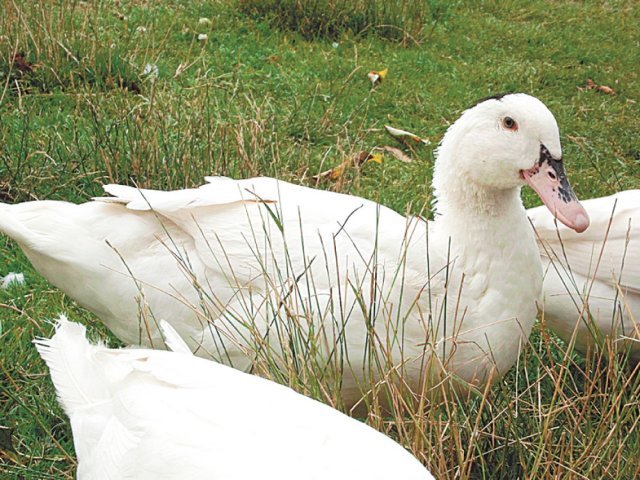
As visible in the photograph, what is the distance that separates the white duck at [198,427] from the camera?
1676mm

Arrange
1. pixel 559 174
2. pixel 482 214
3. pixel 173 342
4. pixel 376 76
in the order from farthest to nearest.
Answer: pixel 376 76 < pixel 482 214 < pixel 559 174 < pixel 173 342

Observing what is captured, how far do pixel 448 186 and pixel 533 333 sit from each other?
37.9 inches

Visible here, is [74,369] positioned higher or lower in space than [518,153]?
lower

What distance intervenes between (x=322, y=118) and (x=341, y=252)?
242 centimetres

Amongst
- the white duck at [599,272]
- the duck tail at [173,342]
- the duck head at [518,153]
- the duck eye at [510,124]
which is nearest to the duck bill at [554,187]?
the duck head at [518,153]

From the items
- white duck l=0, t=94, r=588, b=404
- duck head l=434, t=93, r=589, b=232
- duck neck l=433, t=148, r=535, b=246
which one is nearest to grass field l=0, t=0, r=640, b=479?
white duck l=0, t=94, r=588, b=404

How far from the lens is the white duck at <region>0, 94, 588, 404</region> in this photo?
9.65ft

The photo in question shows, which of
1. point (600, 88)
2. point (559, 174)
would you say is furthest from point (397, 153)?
point (559, 174)

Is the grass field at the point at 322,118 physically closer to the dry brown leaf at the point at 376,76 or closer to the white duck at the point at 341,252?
the dry brown leaf at the point at 376,76

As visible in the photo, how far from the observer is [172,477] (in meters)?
1.77

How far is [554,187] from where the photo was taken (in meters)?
2.99

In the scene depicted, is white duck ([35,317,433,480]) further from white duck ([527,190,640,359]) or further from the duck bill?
white duck ([527,190,640,359])

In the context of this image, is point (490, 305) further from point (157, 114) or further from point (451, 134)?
point (157, 114)

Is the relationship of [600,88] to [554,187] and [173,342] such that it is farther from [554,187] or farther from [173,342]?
A: [173,342]
